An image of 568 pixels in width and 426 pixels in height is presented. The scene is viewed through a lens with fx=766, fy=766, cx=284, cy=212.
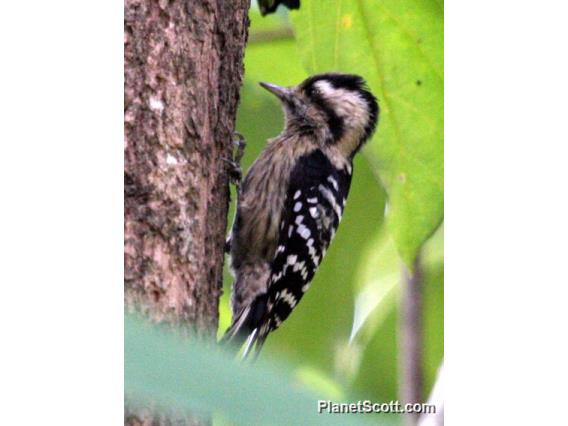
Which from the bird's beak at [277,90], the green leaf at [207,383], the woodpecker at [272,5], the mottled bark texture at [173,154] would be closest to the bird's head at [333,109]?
the bird's beak at [277,90]

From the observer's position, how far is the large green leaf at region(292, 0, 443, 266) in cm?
206

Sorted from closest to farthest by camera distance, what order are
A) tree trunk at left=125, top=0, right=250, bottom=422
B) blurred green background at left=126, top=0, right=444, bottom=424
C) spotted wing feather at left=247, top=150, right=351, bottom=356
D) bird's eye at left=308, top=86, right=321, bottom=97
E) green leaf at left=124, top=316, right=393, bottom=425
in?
1. green leaf at left=124, top=316, right=393, bottom=425
2. tree trunk at left=125, top=0, right=250, bottom=422
3. blurred green background at left=126, top=0, right=444, bottom=424
4. spotted wing feather at left=247, top=150, right=351, bottom=356
5. bird's eye at left=308, top=86, right=321, bottom=97

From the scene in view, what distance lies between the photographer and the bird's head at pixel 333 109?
2291 millimetres

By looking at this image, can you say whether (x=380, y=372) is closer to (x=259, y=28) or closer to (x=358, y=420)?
(x=259, y=28)

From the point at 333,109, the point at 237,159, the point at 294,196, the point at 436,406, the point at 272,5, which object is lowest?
the point at 436,406

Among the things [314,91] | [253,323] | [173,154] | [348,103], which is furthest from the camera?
[314,91]

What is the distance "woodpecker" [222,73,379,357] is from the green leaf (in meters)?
1.67

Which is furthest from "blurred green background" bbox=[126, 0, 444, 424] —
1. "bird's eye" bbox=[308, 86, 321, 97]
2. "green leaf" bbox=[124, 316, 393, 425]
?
"green leaf" bbox=[124, 316, 393, 425]

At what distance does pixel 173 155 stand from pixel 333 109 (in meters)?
0.89

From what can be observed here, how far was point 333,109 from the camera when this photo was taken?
8.41 ft

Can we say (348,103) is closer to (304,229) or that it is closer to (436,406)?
(304,229)

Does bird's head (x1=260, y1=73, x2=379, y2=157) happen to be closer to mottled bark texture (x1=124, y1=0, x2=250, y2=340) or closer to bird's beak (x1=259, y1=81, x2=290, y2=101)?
bird's beak (x1=259, y1=81, x2=290, y2=101)

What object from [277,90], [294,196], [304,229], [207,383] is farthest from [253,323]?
[207,383]

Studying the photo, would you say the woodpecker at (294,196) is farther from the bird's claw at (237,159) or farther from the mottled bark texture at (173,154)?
the mottled bark texture at (173,154)
